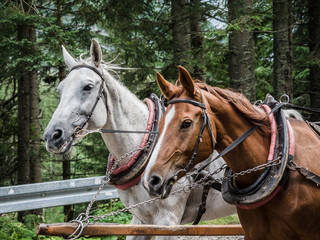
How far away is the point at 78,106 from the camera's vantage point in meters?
3.36

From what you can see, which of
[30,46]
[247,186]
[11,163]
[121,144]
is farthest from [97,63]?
[11,163]

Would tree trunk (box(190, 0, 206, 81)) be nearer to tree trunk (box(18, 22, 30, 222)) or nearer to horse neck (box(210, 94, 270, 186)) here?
tree trunk (box(18, 22, 30, 222))

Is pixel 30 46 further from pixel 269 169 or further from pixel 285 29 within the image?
pixel 269 169

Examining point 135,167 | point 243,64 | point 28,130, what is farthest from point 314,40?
point 135,167

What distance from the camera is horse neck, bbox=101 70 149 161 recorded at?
3672 millimetres

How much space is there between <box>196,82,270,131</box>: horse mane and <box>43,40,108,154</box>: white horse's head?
1255 mm

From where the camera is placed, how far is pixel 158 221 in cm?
339

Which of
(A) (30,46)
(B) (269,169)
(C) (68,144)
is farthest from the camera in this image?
(A) (30,46)

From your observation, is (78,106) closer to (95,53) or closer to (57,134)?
(57,134)

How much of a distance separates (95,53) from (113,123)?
74 centimetres

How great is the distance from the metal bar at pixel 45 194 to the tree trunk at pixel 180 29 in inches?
138

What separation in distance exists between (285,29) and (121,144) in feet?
18.2

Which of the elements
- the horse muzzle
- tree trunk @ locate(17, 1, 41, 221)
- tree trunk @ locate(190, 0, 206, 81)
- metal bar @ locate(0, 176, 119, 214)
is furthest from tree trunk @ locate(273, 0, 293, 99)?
the horse muzzle

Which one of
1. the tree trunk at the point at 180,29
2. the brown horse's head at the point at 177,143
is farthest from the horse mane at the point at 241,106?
the tree trunk at the point at 180,29
